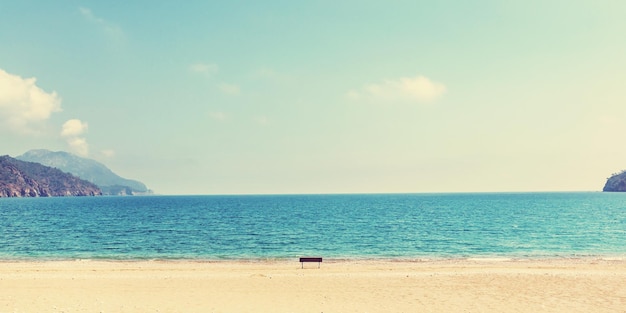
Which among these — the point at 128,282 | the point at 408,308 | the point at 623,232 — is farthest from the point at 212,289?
the point at 623,232

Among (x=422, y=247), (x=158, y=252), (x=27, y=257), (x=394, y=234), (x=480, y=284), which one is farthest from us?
(x=394, y=234)

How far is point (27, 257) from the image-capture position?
47.9 meters

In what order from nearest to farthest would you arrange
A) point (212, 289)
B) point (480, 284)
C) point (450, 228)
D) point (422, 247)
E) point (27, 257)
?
point (212, 289), point (480, 284), point (27, 257), point (422, 247), point (450, 228)

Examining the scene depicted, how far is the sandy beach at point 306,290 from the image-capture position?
21.0 m

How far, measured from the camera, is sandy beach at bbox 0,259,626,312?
2097 centimetres

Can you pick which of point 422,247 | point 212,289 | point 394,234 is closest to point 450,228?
point 394,234

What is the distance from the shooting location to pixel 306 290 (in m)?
25.5

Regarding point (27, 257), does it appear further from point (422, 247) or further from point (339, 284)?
point (422, 247)

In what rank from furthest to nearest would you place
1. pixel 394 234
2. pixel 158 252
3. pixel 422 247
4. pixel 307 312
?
pixel 394 234
pixel 422 247
pixel 158 252
pixel 307 312

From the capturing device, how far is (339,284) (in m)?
27.4

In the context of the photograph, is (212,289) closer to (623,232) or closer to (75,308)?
(75,308)

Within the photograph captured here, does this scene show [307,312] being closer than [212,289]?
Yes

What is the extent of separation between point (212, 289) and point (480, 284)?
16.7m

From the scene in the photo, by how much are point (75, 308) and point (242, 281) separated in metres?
10.8
